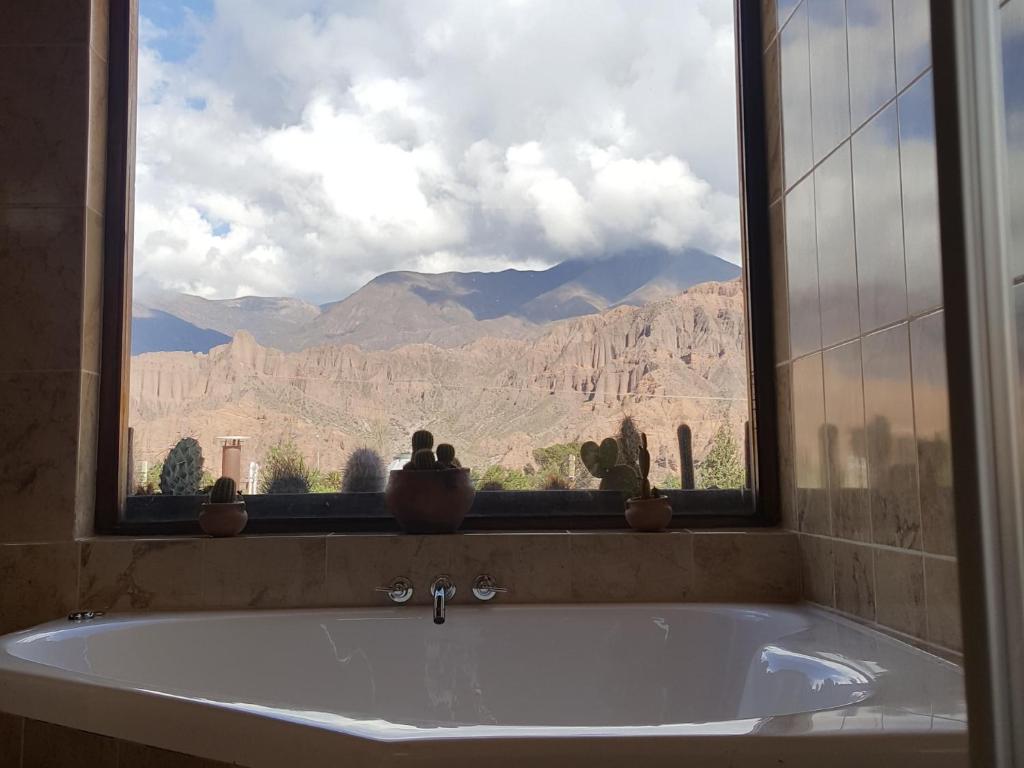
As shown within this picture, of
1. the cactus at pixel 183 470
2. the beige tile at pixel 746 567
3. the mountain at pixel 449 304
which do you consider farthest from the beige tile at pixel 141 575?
the beige tile at pixel 746 567

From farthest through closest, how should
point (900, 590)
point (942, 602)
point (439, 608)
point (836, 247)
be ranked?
1. point (439, 608)
2. point (836, 247)
3. point (900, 590)
4. point (942, 602)

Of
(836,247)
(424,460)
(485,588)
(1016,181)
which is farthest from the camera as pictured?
(424,460)

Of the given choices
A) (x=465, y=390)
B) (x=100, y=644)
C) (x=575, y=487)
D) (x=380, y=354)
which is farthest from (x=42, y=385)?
(x=575, y=487)

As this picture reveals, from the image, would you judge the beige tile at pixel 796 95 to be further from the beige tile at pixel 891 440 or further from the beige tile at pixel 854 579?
the beige tile at pixel 854 579

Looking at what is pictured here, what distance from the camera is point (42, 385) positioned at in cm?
191

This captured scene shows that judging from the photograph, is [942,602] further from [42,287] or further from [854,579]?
[42,287]

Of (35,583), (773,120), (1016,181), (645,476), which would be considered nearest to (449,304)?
(645,476)

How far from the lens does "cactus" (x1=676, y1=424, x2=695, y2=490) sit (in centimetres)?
211

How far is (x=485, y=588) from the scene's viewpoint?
186 centimetres

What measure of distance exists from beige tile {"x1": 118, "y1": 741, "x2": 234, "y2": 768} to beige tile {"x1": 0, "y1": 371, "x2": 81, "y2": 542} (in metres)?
0.53

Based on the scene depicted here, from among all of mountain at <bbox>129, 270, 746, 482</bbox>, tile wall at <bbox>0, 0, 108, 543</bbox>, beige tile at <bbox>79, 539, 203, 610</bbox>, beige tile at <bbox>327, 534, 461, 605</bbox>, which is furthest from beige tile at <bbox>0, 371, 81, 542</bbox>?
beige tile at <bbox>327, 534, 461, 605</bbox>

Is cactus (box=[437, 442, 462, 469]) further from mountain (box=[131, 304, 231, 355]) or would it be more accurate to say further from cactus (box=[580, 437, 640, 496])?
mountain (box=[131, 304, 231, 355])

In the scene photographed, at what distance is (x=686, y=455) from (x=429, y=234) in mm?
917

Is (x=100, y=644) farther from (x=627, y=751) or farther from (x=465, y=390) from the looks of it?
(x=627, y=751)
